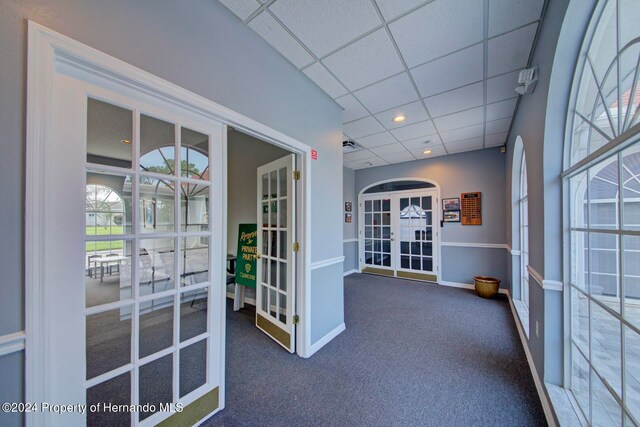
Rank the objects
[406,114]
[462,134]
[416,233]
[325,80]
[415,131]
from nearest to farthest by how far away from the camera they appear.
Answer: [325,80] → [406,114] → [415,131] → [462,134] → [416,233]

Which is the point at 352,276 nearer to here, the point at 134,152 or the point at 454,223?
the point at 454,223

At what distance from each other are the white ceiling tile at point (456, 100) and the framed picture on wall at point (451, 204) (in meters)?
2.35

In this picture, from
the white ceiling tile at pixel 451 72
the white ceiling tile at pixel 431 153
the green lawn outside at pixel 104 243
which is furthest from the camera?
the white ceiling tile at pixel 431 153

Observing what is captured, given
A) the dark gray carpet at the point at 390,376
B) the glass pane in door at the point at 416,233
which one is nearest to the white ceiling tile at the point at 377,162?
the glass pane in door at the point at 416,233

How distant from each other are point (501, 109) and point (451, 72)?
1240 millimetres

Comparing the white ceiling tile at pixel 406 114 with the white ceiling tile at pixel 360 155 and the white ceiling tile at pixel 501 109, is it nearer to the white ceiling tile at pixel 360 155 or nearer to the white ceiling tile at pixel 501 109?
the white ceiling tile at pixel 501 109

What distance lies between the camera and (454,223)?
15.5 feet

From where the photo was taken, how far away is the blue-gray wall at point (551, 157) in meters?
1.31

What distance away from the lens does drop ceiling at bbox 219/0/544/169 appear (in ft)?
5.03

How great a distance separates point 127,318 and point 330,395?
148 cm

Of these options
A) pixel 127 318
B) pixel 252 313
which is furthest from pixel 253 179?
pixel 127 318

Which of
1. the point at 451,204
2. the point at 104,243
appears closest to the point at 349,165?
the point at 451,204

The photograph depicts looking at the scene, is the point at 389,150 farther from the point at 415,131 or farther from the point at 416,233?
the point at 416,233

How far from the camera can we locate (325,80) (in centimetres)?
227
